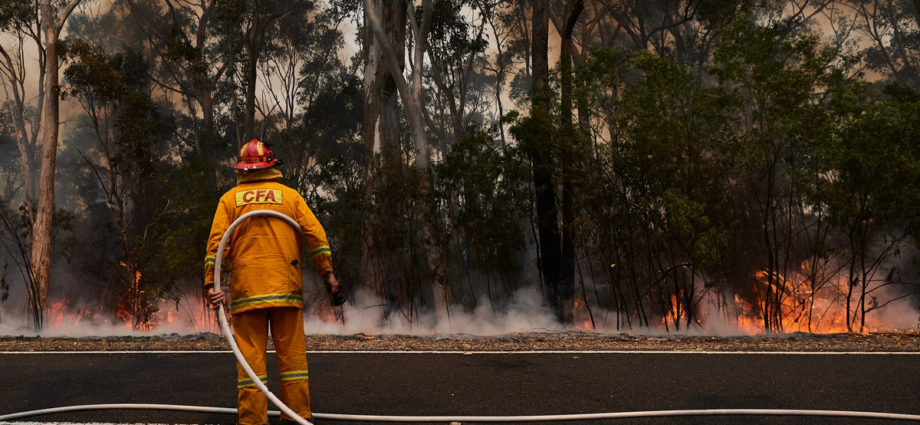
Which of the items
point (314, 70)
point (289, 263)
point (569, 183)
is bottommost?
point (289, 263)

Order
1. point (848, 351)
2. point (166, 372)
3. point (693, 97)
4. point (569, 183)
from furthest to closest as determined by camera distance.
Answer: point (569, 183) < point (693, 97) < point (848, 351) < point (166, 372)

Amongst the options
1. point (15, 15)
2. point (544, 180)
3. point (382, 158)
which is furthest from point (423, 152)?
point (15, 15)

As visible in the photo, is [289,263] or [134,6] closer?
[289,263]

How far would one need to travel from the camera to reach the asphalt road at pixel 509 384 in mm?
4434

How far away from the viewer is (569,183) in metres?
13.1

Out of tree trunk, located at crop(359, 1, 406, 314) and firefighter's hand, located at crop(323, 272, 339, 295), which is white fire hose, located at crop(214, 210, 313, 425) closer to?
firefighter's hand, located at crop(323, 272, 339, 295)

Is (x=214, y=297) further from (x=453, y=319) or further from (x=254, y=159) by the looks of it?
(x=453, y=319)

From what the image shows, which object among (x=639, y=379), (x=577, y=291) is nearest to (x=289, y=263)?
(x=639, y=379)

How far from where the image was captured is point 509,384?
17.4 ft

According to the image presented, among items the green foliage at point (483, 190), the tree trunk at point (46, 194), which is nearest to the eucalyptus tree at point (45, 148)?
the tree trunk at point (46, 194)

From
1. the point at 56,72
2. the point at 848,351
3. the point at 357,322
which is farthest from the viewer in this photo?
the point at 56,72

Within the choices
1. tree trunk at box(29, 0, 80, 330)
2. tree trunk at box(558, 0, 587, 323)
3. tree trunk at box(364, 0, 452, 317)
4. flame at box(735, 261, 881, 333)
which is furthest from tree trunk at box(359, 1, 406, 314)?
tree trunk at box(29, 0, 80, 330)

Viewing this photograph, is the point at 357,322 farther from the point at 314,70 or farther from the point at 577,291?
the point at 314,70

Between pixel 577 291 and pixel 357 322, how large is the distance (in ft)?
19.0
